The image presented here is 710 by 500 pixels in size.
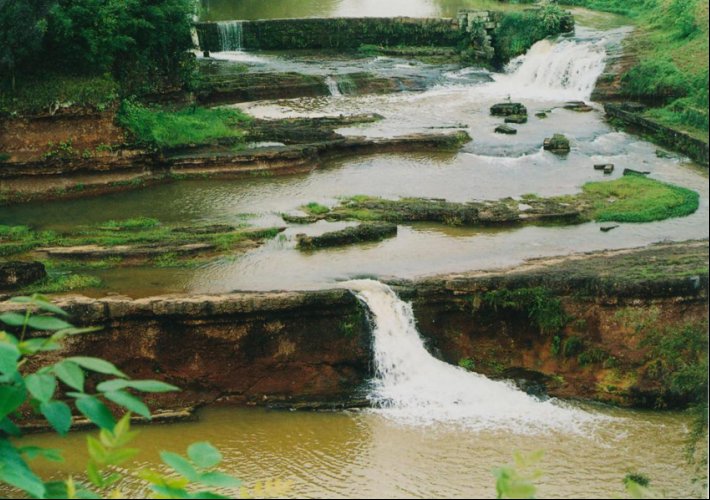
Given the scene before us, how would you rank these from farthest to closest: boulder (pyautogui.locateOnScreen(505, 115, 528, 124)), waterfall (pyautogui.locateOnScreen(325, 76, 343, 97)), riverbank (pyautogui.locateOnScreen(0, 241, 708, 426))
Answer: waterfall (pyautogui.locateOnScreen(325, 76, 343, 97)), boulder (pyautogui.locateOnScreen(505, 115, 528, 124)), riverbank (pyautogui.locateOnScreen(0, 241, 708, 426))

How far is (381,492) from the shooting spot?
9008 millimetres

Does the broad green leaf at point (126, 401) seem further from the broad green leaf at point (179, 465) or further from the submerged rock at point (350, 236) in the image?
the submerged rock at point (350, 236)

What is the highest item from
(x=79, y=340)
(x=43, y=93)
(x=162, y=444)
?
(x=43, y=93)

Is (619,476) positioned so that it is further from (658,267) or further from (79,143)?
(79,143)

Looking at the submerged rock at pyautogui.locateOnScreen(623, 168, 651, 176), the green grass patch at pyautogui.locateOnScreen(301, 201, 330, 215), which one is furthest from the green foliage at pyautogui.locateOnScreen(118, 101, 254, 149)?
the submerged rock at pyautogui.locateOnScreen(623, 168, 651, 176)

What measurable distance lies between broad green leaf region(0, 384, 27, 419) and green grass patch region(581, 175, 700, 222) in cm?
1425

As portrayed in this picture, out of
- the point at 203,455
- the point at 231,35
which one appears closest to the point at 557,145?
the point at 231,35

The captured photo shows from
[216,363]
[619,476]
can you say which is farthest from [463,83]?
[619,476]

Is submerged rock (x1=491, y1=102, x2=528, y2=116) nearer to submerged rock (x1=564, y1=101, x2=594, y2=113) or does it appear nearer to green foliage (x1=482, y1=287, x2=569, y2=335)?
submerged rock (x1=564, y1=101, x2=594, y2=113)

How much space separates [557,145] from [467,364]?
31.1 feet

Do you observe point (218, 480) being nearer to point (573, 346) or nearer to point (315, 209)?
point (573, 346)

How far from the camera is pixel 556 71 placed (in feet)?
87.2

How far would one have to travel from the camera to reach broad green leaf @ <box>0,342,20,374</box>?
266 centimetres

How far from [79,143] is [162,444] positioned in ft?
33.9
